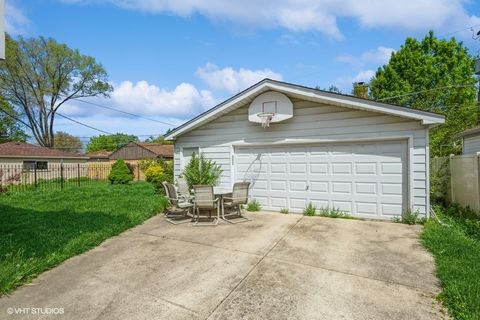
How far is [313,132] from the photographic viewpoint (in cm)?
732

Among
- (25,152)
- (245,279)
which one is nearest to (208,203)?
(245,279)

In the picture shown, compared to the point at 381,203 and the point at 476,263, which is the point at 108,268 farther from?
the point at 381,203

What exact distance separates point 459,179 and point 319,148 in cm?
401

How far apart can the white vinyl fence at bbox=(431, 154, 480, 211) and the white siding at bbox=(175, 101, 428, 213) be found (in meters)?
1.42

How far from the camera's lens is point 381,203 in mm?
6613

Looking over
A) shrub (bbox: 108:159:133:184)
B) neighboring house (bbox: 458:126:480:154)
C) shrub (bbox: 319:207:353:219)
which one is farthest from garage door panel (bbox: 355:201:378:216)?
shrub (bbox: 108:159:133:184)

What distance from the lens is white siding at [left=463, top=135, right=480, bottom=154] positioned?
10875mm

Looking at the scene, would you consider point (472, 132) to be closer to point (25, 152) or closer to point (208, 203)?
point (208, 203)

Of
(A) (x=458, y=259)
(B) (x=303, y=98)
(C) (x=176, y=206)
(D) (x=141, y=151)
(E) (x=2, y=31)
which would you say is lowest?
(A) (x=458, y=259)

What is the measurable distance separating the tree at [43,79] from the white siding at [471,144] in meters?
35.7

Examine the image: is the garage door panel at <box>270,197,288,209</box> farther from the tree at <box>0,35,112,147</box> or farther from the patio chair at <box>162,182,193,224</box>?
the tree at <box>0,35,112,147</box>

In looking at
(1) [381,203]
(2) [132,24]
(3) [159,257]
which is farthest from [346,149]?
(2) [132,24]

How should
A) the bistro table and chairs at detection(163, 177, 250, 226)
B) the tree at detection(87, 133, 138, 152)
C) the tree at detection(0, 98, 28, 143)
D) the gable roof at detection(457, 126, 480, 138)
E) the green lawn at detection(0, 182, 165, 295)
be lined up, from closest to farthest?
the green lawn at detection(0, 182, 165, 295) < the bistro table and chairs at detection(163, 177, 250, 226) < the gable roof at detection(457, 126, 480, 138) < the tree at detection(0, 98, 28, 143) < the tree at detection(87, 133, 138, 152)

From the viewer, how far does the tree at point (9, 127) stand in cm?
2938
